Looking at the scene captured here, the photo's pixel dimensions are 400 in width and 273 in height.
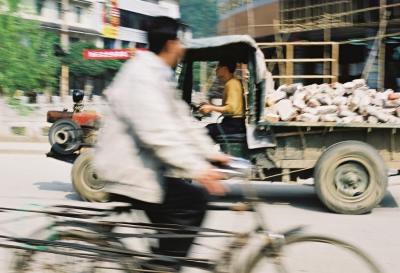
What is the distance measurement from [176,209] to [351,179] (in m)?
4.23

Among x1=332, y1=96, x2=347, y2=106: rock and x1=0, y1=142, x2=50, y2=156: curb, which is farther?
x1=0, y1=142, x2=50, y2=156: curb

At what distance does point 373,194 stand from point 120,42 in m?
52.8

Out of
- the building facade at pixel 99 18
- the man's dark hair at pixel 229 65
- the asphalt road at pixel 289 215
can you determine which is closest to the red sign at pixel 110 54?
the building facade at pixel 99 18

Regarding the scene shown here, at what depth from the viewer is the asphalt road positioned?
5259mm

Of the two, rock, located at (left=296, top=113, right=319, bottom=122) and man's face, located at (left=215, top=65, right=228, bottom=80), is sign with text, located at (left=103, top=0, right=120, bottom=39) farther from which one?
rock, located at (left=296, top=113, right=319, bottom=122)

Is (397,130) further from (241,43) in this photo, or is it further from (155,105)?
(155,105)

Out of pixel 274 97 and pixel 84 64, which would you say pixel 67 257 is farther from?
pixel 84 64

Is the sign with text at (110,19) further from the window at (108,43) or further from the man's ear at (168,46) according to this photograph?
the man's ear at (168,46)

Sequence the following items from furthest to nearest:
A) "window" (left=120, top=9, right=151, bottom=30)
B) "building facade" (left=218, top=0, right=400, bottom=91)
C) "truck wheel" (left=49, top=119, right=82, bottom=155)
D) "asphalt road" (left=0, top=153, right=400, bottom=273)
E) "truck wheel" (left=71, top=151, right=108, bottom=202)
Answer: "window" (left=120, top=9, right=151, bottom=30)
"building facade" (left=218, top=0, right=400, bottom=91)
"truck wheel" (left=49, top=119, right=82, bottom=155)
"truck wheel" (left=71, top=151, right=108, bottom=202)
"asphalt road" (left=0, top=153, right=400, bottom=273)

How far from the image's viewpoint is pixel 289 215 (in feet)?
23.4

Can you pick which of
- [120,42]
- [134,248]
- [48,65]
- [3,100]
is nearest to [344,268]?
[134,248]

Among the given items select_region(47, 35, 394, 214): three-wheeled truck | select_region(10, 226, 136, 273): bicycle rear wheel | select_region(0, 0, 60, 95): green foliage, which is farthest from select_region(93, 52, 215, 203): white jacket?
select_region(0, 0, 60, 95): green foliage

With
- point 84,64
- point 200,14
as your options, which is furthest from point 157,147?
point 200,14

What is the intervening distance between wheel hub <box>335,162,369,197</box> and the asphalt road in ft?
0.93
